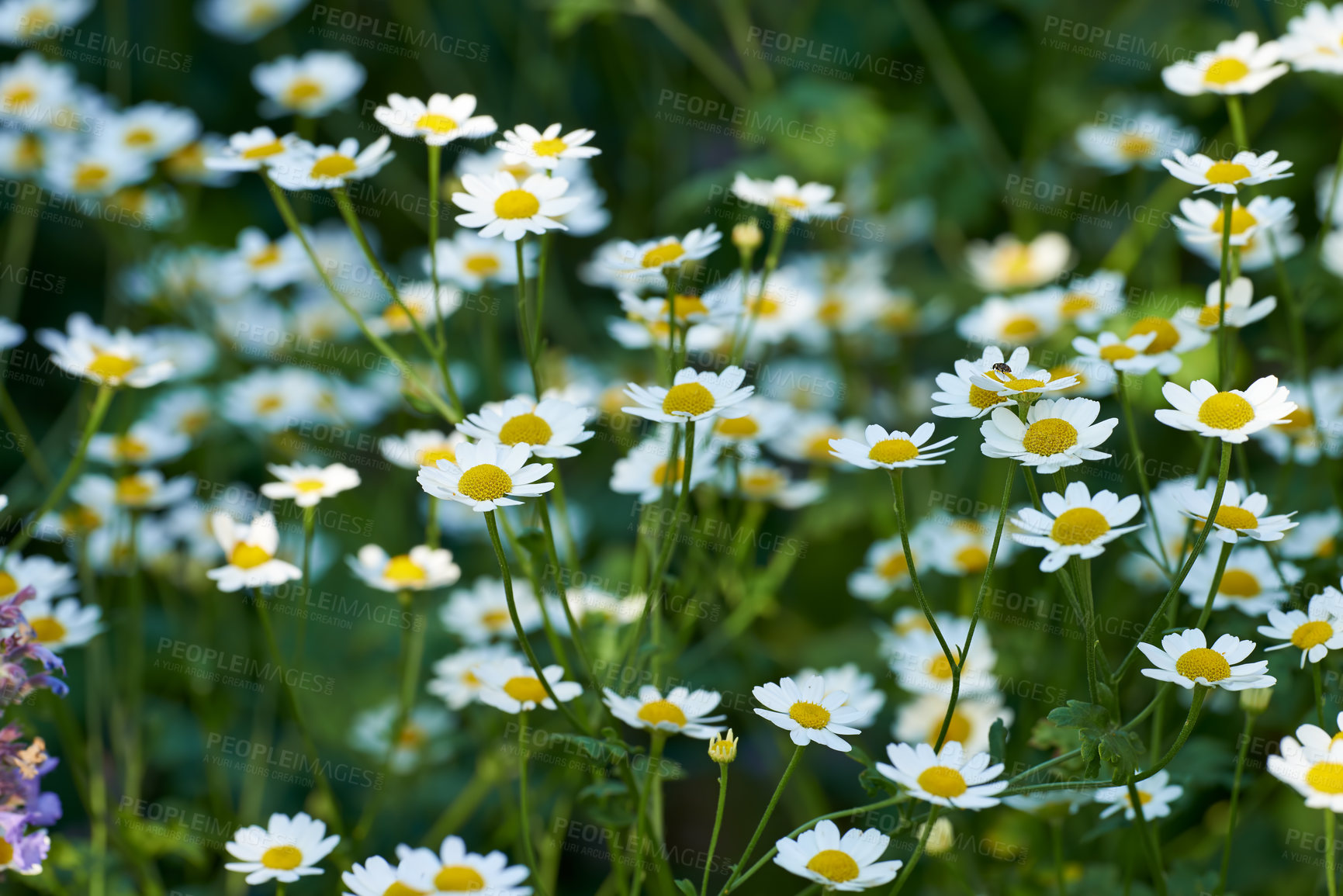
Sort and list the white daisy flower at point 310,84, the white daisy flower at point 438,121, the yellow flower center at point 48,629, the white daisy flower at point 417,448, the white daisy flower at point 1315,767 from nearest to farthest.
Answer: the white daisy flower at point 1315,767 < the white daisy flower at point 438,121 < the yellow flower center at point 48,629 < the white daisy flower at point 417,448 < the white daisy flower at point 310,84

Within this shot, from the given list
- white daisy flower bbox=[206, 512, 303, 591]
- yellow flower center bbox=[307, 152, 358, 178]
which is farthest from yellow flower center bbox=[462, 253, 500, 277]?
white daisy flower bbox=[206, 512, 303, 591]

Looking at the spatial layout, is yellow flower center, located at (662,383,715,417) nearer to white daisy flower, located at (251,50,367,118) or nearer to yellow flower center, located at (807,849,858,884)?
yellow flower center, located at (807,849,858,884)

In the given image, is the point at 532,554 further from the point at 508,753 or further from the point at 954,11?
the point at 954,11

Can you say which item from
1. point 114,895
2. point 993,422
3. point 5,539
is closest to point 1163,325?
point 993,422

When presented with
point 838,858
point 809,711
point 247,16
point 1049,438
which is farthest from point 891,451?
point 247,16

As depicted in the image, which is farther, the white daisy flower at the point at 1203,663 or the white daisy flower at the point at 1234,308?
the white daisy flower at the point at 1234,308

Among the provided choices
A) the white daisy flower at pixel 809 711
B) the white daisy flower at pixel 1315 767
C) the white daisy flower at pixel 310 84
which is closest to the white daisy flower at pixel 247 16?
the white daisy flower at pixel 310 84

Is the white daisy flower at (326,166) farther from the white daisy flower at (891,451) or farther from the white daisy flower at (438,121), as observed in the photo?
the white daisy flower at (891,451)
